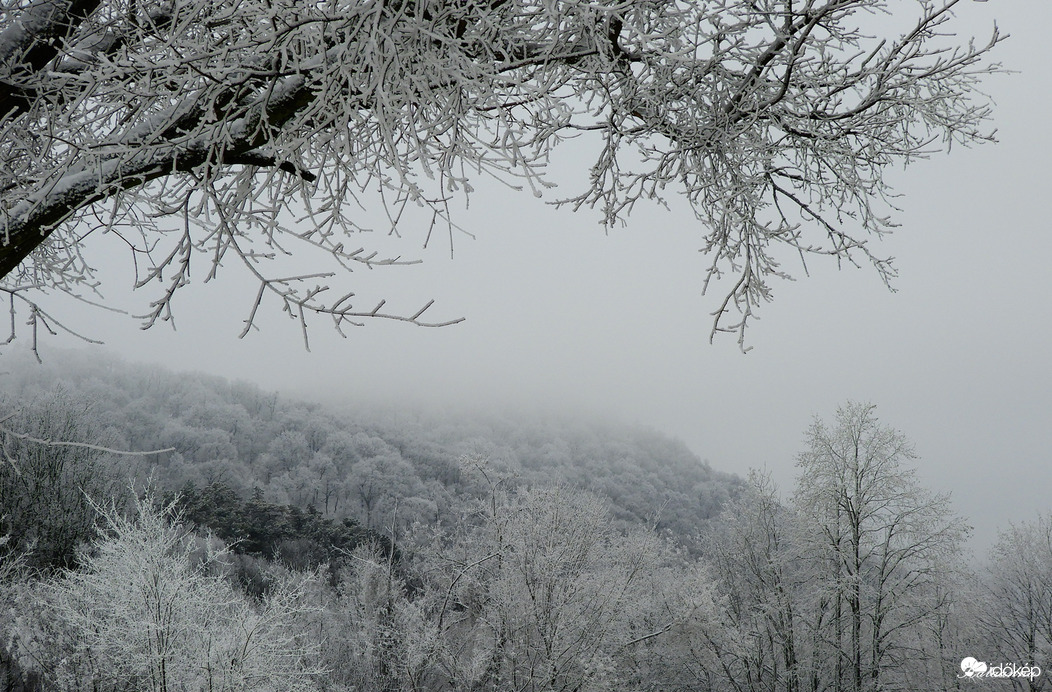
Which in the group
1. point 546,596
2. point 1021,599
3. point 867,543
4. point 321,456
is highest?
point 867,543

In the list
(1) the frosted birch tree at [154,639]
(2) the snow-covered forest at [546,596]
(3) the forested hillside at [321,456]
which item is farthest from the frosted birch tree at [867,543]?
(3) the forested hillside at [321,456]

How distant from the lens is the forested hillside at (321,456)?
4206 cm

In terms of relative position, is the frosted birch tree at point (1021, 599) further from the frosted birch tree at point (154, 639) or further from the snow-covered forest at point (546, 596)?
the frosted birch tree at point (154, 639)

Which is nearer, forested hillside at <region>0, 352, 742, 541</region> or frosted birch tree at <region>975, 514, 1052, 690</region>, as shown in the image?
frosted birch tree at <region>975, 514, 1052, 690</region>

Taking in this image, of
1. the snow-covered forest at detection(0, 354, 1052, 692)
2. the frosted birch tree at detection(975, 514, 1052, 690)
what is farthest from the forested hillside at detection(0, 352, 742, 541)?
the frosted birch tree at detection(975, 514, 1052, 690)

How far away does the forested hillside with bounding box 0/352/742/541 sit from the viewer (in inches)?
1656

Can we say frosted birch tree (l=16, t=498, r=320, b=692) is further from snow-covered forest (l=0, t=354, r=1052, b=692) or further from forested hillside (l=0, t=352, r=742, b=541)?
forested hillside (l=0, t=352, r=742, b=541)

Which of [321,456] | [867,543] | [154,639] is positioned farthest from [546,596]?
[321,456]

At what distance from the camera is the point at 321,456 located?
159 feet

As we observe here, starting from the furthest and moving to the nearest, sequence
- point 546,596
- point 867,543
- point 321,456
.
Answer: point 321,456
point 867,543
point 546,596

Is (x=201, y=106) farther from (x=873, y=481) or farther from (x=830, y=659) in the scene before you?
(x=830, y=659)

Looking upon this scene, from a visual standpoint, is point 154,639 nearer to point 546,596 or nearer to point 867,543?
point 546,596

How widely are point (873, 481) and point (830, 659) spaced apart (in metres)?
4.75

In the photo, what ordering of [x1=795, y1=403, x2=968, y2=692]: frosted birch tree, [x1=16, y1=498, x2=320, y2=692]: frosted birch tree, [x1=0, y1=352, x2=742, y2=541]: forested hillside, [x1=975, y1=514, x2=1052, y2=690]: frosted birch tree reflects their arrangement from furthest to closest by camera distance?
[x1=0, y1=352, x2=742, y2=541]: forested hillside
[x1=975, y1=514, x2=1052, y2=690]: frosted birch tree
[x1=795, y1=403, x2=968, y2=692]: frosted birch tree
[x1=16, y1=498, x2=320, y2=692]: frosted birch tree
